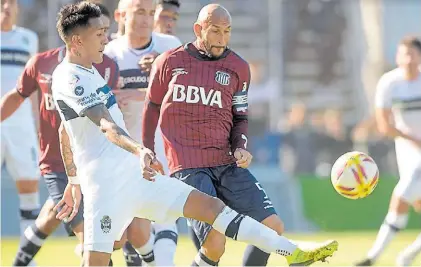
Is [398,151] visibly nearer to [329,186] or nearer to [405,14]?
[329,186]

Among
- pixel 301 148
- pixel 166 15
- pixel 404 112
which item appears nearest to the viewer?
pixel 166 15

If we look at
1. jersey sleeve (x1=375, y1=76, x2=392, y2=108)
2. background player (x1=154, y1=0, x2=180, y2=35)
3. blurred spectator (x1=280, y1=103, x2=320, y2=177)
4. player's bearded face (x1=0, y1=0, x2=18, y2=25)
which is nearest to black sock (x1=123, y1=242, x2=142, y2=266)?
background player (x1=154, y1=0, x2=180, y2=35)

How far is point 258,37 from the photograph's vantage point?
75.0ft

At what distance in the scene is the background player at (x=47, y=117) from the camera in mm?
9180

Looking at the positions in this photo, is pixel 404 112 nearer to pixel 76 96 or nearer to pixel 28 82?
pixel 28 82

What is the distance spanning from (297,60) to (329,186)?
602cm

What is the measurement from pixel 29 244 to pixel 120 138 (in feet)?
9.44

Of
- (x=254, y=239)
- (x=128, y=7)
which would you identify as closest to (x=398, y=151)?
(x=128, y=7)

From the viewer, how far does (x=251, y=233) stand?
737 cm

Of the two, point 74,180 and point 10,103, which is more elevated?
point 10,103

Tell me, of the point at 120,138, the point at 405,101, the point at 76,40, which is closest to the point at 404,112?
the point at 405,101

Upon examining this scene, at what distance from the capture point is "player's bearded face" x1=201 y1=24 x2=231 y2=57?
8156 mm

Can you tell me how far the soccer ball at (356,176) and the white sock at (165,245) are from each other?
1.62 metres

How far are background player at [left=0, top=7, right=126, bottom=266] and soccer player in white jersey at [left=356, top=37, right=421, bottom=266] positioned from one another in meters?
3.83
